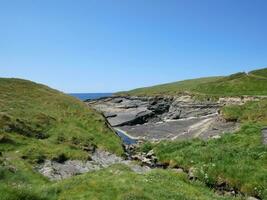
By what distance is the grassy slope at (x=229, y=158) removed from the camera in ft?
107

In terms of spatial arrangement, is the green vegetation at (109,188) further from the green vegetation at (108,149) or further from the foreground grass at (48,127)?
the foreground grass at (48,127)

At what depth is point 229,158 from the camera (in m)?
37.9

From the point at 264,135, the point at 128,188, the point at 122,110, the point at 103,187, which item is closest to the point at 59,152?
the point at 103,187

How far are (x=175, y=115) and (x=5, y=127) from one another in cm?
6817

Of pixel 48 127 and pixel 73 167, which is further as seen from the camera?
pixel 48 127

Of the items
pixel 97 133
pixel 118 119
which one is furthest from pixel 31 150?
pixel 118 119

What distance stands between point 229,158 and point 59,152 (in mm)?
17417

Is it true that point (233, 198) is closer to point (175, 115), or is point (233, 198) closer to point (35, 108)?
point (35, 108)

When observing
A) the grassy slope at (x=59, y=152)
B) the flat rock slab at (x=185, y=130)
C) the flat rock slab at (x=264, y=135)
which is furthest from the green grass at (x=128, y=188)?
the flat rock slab at (x=185, y=130)

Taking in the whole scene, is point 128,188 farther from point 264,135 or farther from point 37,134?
point 264,135

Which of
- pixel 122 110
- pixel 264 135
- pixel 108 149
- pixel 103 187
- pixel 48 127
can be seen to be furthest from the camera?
pixel 122 110

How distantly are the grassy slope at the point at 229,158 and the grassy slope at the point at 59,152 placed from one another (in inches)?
138

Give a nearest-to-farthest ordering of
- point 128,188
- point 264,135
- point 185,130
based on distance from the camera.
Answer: point 128,188 → point 264,135 → point 185,130

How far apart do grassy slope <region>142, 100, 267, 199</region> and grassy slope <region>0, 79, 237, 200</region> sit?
11.5ft
